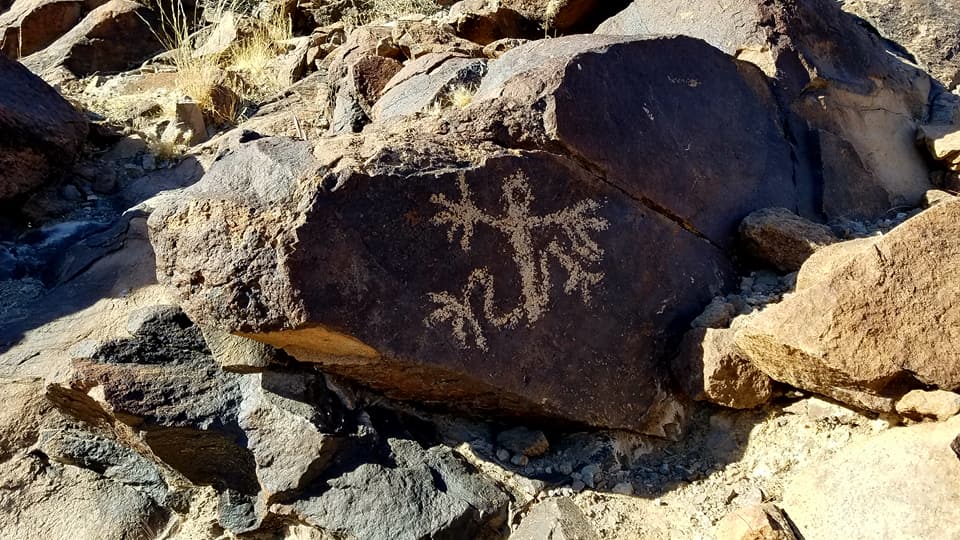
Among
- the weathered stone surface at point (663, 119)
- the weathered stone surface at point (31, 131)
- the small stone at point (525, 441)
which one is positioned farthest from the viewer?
the weathered stone surface at point (31, 131)

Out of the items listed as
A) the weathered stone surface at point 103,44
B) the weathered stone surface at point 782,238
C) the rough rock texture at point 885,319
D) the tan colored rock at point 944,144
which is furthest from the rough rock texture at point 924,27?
the weathered stone surface at point 103,44

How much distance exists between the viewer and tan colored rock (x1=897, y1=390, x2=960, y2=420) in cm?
189

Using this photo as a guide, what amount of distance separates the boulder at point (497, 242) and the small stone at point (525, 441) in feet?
0.23

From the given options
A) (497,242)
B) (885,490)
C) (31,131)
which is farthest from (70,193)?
(885,490)

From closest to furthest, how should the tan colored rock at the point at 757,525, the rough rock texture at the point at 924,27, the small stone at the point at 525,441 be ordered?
the tan colored rock at the point at 757,525 < the small stone at the point at 525,441 < the rough rock texture at the point at 924,27

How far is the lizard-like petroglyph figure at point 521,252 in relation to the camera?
7.19ft

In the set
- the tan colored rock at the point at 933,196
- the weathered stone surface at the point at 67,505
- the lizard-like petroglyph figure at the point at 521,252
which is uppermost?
the lizard-like petroglyph figure at the point at 521,252

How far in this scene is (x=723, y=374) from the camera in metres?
2.27

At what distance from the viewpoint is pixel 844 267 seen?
2078 millimetres

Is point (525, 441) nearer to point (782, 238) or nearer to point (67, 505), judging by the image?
point (782, 238)

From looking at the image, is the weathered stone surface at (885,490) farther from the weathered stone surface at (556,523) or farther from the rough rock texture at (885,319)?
the weathered stone surface at (556,523)

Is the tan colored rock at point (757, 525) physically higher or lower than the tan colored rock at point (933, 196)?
higher

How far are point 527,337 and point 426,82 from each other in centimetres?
144

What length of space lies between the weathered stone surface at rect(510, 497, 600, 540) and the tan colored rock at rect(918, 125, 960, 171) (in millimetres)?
2229
